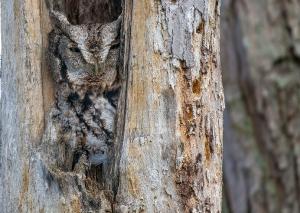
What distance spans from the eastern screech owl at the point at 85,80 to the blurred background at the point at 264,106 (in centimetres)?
194

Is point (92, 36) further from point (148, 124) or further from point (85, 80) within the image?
point (148, 124)

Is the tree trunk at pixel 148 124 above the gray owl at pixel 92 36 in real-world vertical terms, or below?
below

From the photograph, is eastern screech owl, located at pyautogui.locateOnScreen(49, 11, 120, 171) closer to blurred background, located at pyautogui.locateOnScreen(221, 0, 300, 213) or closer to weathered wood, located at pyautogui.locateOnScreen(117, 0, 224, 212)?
weathered wood, located at pyautogui.locateOnScreen(117, 0, 224, 212)

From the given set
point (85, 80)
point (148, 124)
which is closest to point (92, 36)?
point (85, 80)

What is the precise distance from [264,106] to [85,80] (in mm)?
2027

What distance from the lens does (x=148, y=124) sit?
116 inches

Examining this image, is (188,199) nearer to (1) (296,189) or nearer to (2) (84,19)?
(2) (84,19)

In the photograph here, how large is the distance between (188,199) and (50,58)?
67 centimetres

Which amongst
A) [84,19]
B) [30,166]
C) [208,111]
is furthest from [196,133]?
[84,19]

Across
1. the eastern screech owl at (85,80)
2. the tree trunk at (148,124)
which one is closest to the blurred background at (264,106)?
the eastern screech owl at (85,80)

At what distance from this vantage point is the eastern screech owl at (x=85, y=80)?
10.5 ft

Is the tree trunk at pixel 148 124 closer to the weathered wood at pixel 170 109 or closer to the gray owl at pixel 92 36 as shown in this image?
the weathered wood at pixel 170 109

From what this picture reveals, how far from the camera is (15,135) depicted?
307 cm


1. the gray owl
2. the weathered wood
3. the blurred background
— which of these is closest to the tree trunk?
the weathered wood
